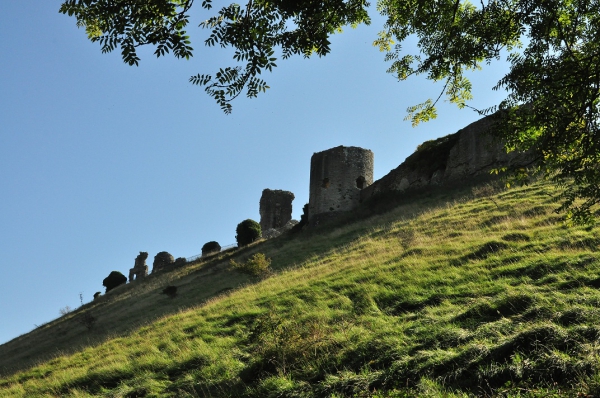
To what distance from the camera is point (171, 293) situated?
2266cm

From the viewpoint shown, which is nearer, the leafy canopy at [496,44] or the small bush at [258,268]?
the leafy canopy at [496,44]

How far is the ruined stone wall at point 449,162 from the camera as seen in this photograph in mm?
25906

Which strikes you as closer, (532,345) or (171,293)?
(532,345)

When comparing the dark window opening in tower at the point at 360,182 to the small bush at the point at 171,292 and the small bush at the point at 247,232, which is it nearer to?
the small bush at the point at 247,232

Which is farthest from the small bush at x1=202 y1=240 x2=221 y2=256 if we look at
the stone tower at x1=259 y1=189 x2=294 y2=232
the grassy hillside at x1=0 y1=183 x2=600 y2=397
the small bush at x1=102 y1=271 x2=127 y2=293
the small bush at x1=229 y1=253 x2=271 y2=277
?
the grassy hillside at x1=0 y1=183 x2=600 y2=397

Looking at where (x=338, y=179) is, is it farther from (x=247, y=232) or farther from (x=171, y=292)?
(x=171, y=292)

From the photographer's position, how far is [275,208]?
43.2 m

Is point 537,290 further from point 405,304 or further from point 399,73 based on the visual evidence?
point 399,73

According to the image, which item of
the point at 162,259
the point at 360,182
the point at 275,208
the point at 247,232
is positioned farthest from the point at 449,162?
the point at 162,259

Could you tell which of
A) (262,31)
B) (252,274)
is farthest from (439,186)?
(262,31)

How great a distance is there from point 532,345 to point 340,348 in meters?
2.68

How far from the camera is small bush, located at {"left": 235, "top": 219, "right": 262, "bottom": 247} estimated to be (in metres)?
35.9

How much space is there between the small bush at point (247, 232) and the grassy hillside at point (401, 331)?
1965 cm

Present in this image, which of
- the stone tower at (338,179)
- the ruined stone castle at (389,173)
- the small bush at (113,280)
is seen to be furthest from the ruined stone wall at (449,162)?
the small bush at (113,280)
